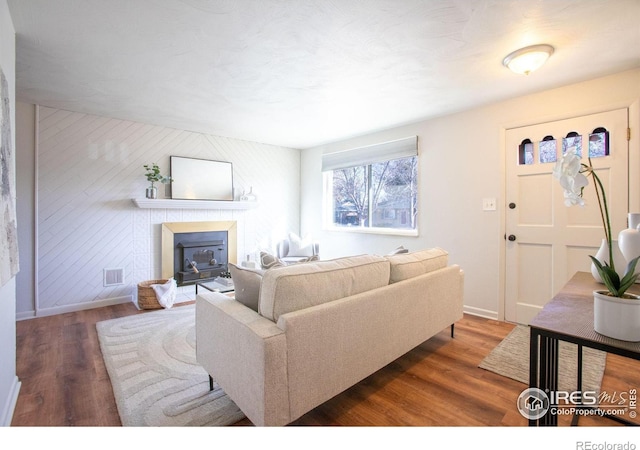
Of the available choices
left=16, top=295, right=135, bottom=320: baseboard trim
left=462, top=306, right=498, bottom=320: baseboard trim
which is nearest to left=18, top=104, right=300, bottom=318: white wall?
left=16, top=295, right=135, bottom=320: baseboard trim

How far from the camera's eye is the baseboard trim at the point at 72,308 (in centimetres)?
327

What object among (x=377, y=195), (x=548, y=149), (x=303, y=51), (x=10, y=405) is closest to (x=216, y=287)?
(x=10, y=405)

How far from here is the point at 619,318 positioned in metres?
0.91

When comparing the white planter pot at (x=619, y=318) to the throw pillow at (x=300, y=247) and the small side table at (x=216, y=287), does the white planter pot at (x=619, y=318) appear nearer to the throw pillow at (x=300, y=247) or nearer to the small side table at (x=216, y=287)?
the small side table at (x=216, y=287)

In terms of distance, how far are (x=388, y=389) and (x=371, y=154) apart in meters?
3.20

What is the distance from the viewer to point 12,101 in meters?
1.86

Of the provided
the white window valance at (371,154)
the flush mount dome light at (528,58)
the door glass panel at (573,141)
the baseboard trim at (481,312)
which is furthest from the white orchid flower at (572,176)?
the white window valance at (371,154)

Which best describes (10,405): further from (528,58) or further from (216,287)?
(528,58)

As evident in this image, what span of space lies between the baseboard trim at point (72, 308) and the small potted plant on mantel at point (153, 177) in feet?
4.44

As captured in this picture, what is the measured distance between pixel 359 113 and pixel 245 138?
6.72 ft

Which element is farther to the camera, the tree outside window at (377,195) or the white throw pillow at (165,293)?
the tree outside window at (377,195)

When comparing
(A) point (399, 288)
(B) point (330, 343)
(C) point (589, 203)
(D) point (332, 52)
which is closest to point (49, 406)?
(B) point (330, 343)

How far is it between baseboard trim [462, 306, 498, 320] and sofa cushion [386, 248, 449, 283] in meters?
1.09

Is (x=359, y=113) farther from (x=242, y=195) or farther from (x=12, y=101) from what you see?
(x=12, y=101)
